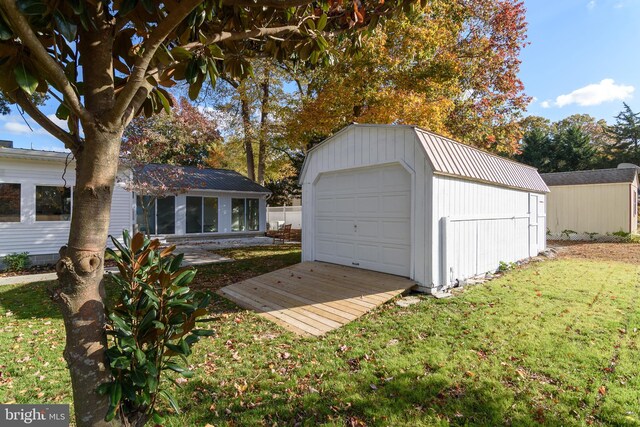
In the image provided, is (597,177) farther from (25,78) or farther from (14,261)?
(14,261)

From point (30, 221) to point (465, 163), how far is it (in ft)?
41.5

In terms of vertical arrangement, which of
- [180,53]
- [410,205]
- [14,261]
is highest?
[180,53]

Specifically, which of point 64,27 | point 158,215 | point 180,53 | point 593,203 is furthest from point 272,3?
point 593,203

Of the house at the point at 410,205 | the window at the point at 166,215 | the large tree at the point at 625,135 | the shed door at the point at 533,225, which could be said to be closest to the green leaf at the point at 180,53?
the house at the point at 410,205

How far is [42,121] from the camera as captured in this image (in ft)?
5.26

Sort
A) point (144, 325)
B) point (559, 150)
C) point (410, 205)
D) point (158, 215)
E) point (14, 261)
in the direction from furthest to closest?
point (559, 150) → point (158, 215) → point (14, 261) → point (410, 205) → point (144, 325)

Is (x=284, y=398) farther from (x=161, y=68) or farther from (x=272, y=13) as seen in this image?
(x=272, y=13)

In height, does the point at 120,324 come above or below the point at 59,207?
below

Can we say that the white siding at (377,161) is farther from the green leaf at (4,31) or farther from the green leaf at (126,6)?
the green leaf at (4,31)

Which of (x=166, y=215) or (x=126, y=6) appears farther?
(x=166, y=215)

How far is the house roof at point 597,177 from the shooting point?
1639cm

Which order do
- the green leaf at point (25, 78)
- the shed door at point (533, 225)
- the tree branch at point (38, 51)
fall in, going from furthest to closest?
the shed door at point (533, 225), the green leaf at point (25, 78), the tree branch at point (38, 51)

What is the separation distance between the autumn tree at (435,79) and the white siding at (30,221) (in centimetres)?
821

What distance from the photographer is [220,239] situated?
1620 centimetres
